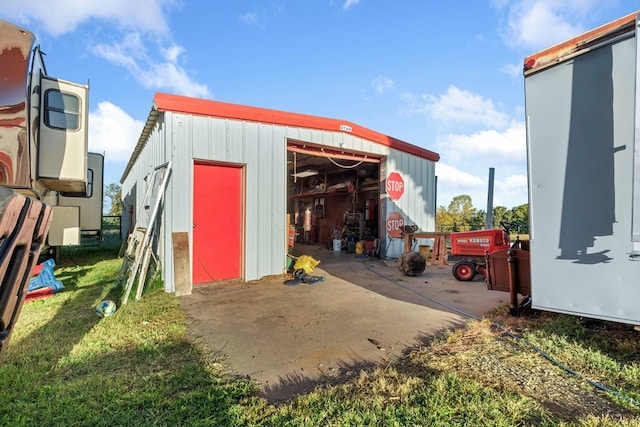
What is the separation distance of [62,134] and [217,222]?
3.04 m

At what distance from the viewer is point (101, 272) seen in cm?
720

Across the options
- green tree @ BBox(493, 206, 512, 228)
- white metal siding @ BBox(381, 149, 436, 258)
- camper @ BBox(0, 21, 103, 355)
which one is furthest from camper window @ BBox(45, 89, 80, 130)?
green tree @ BBox(493, 206, 512, 228)

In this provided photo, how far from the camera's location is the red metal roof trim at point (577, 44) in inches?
103

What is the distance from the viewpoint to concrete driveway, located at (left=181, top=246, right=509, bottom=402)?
291 cm

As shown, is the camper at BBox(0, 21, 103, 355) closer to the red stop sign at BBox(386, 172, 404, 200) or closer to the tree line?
the red stop sign at BBox(386, 172, 404, 200)

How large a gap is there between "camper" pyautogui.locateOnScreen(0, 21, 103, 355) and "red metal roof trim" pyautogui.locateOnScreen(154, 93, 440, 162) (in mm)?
1697

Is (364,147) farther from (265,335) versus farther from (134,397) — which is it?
(134,397)

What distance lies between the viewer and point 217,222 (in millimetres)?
6066

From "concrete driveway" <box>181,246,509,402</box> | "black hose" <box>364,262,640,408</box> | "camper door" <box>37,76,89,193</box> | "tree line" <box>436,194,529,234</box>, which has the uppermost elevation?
"camper door" <box>37,76,89,193</box>

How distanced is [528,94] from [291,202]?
1323cm

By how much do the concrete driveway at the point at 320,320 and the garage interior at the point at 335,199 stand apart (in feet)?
12.2

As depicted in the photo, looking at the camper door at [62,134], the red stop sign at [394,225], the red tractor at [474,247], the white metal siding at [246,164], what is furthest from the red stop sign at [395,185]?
the camper door at [62,134]

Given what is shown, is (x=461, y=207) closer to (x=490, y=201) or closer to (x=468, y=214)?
(x=468, y=214)

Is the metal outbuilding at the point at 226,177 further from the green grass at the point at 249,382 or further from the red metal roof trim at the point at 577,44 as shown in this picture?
the red metal roof trim at the point at 577,44
